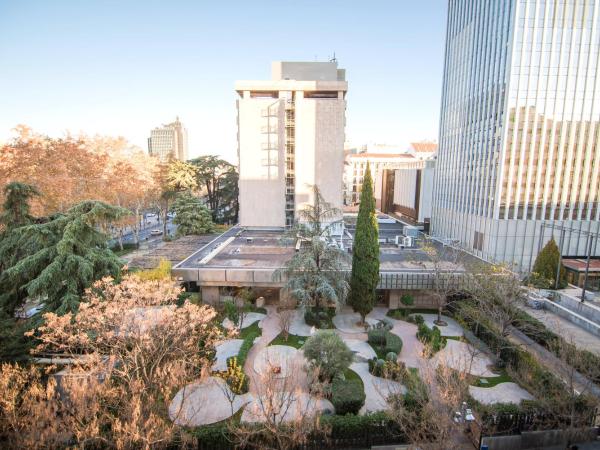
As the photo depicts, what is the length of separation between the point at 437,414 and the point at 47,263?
18.9 meters

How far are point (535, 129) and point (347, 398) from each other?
33.3 meters

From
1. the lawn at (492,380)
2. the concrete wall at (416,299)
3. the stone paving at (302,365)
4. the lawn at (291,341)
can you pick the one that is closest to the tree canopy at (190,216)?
the stone paving at (302,365)

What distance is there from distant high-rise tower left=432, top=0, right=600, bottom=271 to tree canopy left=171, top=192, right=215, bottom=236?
1332 inches

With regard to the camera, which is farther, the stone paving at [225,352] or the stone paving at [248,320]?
the stone paving at [248,320]

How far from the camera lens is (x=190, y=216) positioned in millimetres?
43250

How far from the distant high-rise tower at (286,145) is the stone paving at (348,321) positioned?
18199 mm

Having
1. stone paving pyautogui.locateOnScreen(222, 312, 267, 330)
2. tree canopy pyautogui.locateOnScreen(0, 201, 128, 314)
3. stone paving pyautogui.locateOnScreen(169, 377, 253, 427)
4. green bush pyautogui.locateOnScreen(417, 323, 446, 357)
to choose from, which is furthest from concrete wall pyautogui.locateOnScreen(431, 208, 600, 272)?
tree canopy pyautogui.locateOnScreen(0, 201, 128, 314)

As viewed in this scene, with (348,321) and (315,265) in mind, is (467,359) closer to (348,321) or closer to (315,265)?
(348,321)

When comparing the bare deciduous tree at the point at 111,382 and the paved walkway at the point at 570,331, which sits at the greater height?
the bare deciduous tree at the point at 111,382

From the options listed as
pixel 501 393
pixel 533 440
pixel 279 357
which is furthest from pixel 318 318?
pixel 533 440

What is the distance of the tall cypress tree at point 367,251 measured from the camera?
872 inches

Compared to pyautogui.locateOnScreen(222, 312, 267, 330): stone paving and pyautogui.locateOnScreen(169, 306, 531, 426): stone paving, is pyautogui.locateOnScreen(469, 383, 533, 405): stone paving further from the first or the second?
pyautogui.locateOnScreen(222, 312, 267, 330): stone paving

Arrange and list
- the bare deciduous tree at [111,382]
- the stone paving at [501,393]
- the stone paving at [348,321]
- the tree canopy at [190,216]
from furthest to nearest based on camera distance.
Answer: the tree canopy at [190,216]
the stone paving at [348,321]
the stone paving at [501,393]
the bare deciduous tree at [111,382]

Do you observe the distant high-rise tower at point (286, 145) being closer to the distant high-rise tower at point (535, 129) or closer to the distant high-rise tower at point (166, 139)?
the distant high-rise tower at point (535, 129)
